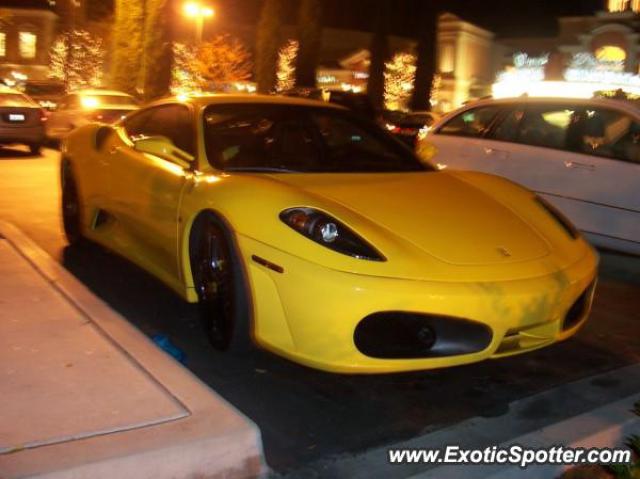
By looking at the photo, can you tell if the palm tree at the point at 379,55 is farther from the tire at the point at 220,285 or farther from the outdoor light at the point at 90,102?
the tire at the point at 220,285

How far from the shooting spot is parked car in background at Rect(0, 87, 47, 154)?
564 inches

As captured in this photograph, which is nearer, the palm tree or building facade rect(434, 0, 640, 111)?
the palm tree

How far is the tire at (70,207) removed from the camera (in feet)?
20.6

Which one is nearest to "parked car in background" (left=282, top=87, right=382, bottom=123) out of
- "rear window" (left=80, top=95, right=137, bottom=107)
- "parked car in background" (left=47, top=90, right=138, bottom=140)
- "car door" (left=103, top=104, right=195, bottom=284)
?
"rear window" (left=80, top=95, right=137, bottom=107)

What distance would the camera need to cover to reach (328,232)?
3.77 meters

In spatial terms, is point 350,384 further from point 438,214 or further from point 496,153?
point 496,153

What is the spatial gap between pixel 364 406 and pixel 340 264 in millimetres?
750

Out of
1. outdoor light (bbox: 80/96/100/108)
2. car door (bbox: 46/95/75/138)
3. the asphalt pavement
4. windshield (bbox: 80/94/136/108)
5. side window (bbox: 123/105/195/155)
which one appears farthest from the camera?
car door (bbox: 46/95/75/138)

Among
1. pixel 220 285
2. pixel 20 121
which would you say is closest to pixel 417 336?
pixel 220 285

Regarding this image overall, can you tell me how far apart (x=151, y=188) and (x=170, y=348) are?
44.4 inches

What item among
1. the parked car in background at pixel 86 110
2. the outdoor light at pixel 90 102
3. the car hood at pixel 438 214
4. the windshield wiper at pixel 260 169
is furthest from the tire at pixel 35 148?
the car hood at pixel 438 214

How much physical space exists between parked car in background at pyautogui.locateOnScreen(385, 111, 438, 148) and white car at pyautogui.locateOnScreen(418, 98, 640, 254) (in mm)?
10577

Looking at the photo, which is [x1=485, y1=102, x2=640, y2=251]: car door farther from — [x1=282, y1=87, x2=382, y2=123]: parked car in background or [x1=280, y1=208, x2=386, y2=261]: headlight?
[x1=282, y1=87, x2=382, y2=123]: parked car in background

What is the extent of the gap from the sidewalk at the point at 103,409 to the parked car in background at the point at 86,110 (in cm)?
1152
